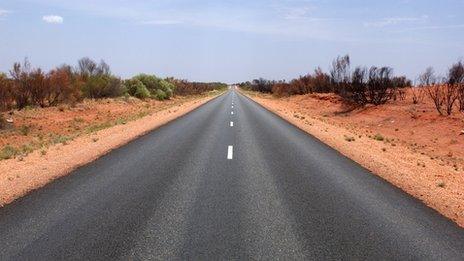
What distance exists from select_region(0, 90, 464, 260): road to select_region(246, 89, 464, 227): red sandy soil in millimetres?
784

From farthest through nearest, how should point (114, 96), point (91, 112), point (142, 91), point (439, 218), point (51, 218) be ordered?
point (142, 91) → point (114, 96) → point (91, 112) → point (439, 218) → point (51, 218)

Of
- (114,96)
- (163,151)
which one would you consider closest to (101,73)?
(114,96)

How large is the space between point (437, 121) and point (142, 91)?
4205 cm

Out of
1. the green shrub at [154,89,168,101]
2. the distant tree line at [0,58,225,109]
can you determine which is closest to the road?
the distant tree line at [0,58,225,109]

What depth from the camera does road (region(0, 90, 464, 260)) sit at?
5.64m

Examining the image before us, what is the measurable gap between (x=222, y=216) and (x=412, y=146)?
16.2 metres

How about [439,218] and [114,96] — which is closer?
[439,218]

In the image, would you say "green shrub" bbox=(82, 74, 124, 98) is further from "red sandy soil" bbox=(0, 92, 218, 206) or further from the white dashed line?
the white dashed line

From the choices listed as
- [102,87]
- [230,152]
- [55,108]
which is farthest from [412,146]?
[102,87]

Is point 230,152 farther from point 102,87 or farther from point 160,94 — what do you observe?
point 160,94

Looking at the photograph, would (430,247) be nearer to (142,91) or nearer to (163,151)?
(163,151)

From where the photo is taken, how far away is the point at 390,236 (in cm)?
633

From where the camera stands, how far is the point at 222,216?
7105 millimetres

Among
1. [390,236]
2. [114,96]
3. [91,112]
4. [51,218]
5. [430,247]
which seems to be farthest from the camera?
[114,96]
